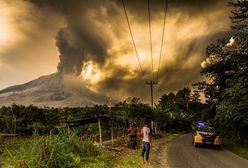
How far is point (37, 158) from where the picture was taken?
13664 mm

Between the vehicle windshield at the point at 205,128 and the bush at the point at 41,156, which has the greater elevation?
the vehicle windshield at the point at 205,128

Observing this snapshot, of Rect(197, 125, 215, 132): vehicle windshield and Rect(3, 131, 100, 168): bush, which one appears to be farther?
Rect(197, 125, 215, 132): vehicle windshield

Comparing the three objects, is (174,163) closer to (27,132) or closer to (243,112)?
(243,112)

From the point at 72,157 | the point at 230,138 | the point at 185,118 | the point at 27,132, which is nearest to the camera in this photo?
the point at 72,157

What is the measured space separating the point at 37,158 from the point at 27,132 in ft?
134

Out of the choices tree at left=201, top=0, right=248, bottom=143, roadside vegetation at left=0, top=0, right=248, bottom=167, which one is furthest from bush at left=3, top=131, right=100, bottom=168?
tree at left=201, top=0, right=248, bottom=143

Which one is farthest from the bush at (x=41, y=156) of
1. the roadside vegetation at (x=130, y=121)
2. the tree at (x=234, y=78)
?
the tree at (x=234, y=78)

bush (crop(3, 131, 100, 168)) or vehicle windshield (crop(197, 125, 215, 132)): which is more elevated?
vehicle windshield (crop(197, 125, 215, 132))

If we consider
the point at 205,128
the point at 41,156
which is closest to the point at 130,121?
the point at 205,128

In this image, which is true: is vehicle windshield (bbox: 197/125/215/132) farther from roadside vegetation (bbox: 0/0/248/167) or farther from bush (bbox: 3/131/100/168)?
bush (bbox: 3/131/100/168)

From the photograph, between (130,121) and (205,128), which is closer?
(205,128)

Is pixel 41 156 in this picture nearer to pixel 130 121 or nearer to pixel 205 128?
pixel 205 128

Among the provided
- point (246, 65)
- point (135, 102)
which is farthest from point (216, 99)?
point (246, 65)

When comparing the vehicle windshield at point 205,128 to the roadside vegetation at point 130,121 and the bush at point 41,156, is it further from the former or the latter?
the bush at point 41,156
